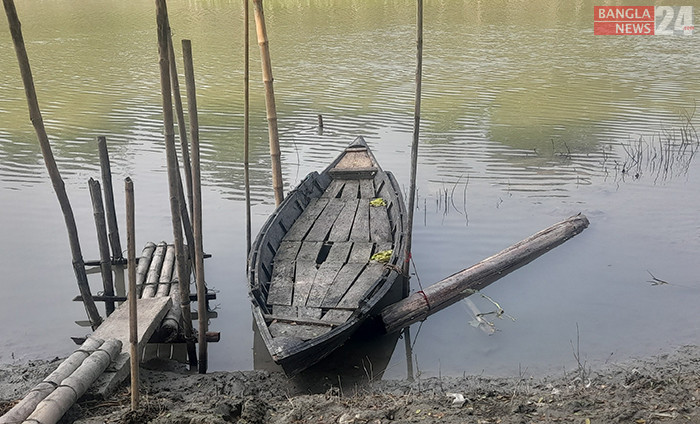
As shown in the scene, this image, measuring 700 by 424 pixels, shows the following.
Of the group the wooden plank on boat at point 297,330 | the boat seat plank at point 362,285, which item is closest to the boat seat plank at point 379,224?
the boat seat plank at point 362,285

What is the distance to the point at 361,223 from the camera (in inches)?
306

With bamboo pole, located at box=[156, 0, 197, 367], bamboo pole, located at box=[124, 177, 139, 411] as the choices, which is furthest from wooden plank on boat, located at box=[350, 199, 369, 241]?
bamboo pole, located at box=[124, 177, 139, 411]

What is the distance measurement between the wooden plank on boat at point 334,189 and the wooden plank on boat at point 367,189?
283 millimetres

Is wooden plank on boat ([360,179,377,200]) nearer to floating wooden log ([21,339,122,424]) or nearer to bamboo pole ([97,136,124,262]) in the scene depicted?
bamboo pole ([97,136,124,262])

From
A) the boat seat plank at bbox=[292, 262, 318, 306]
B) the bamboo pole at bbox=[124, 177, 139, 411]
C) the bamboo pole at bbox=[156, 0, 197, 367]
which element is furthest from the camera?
the boat seat plank at bbox=[292, 262, 318, 306]

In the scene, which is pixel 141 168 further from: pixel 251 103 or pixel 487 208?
pixel 487 208

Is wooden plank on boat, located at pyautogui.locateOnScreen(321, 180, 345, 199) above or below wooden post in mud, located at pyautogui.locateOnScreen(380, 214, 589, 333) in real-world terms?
above

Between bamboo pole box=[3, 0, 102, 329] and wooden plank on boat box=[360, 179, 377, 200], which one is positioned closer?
bamboo pole box=[3, 0, 102, 329]

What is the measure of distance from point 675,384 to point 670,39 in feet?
52.4

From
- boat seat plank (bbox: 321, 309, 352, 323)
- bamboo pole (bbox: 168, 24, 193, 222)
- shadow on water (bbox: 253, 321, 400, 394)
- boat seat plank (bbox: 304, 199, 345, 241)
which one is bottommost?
shadow on water (bbox: 253, 321, 400, 394)

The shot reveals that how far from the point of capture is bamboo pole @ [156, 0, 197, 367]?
456cm

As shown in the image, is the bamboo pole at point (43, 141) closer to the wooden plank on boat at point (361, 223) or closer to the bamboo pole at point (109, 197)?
the bamboo pole at point (109, 197)

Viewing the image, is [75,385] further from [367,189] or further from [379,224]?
[367,189]

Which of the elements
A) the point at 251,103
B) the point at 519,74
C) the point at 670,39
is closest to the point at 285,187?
the point at 251,103
